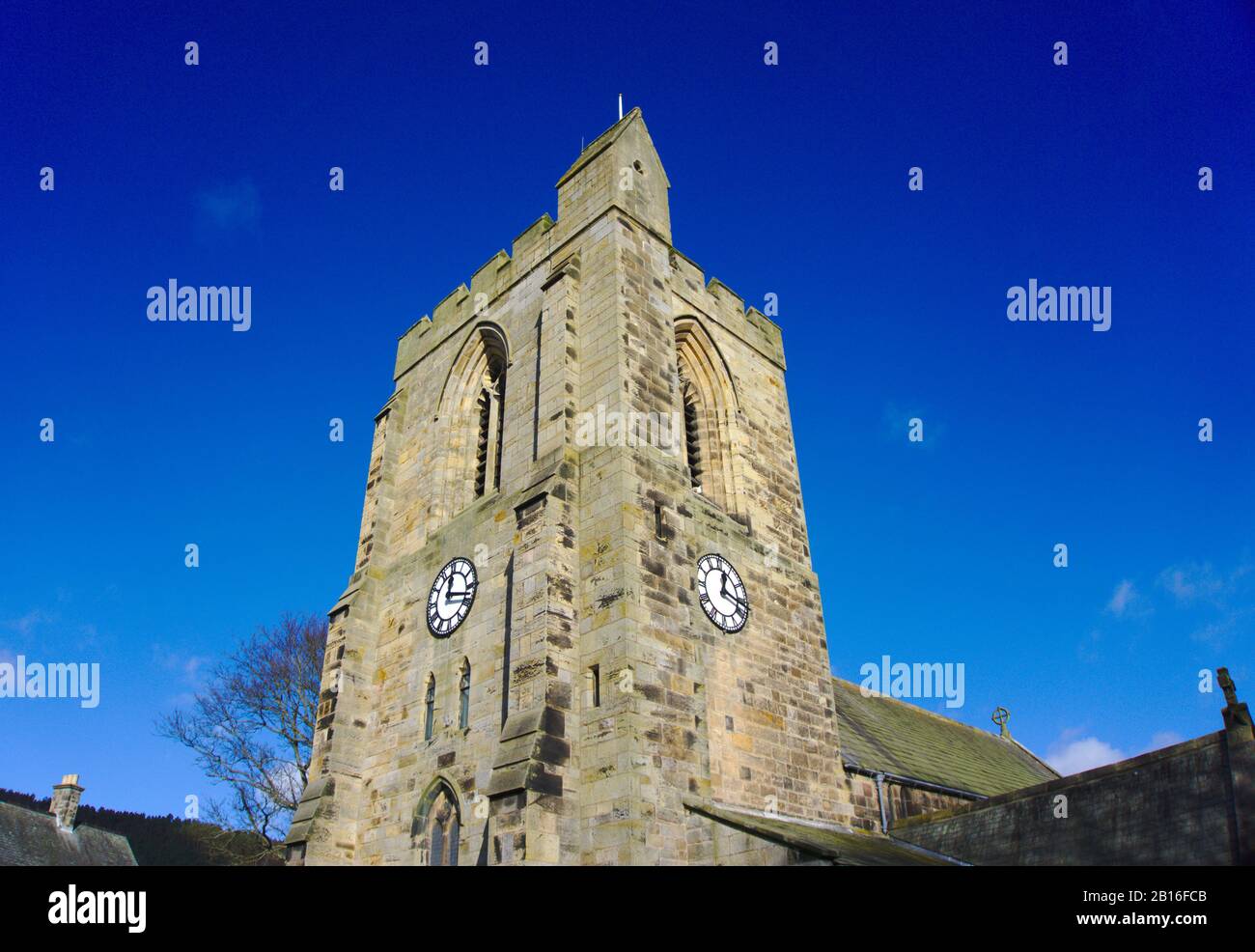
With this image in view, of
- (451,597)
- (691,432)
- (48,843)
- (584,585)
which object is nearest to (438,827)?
(451,597)

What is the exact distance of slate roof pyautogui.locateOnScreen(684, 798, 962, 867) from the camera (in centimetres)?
1021

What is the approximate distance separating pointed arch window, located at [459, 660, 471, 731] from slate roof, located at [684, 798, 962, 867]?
14.2 ft

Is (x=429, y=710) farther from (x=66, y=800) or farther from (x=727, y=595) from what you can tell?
(x=66, y=800)

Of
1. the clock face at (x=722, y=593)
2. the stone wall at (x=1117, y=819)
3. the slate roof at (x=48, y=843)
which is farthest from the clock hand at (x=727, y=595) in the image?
the slate roof at (x=48, y=843)

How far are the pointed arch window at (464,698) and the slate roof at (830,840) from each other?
433cm

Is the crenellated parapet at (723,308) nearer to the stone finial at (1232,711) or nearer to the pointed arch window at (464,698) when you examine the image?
the pointed arch window at (464,698)

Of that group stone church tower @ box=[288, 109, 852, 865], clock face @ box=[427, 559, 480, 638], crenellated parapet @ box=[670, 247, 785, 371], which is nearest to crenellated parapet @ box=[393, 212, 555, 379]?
stone church tower @ box=[288, 109, 852, 865]

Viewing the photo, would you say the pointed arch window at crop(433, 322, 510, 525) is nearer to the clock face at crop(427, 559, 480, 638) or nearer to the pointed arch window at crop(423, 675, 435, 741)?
the clock face at crop(427, 559, 480, 638)

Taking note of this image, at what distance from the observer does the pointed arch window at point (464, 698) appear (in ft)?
46.6
